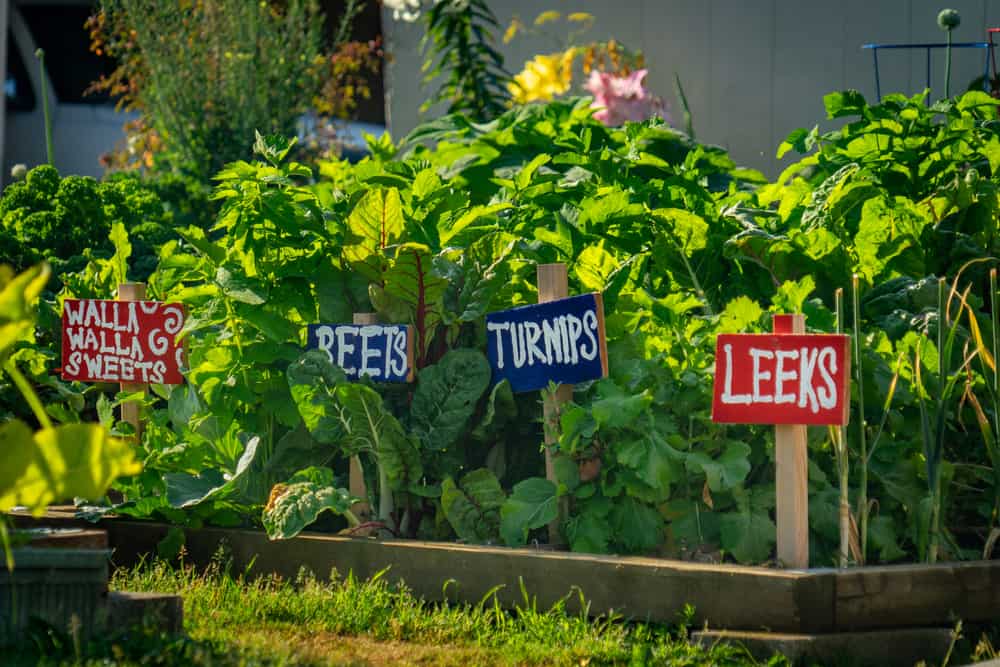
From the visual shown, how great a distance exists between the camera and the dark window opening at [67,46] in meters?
17.5

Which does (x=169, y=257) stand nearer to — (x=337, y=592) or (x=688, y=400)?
(x=337, y=592)

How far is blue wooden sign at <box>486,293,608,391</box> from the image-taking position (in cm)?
382

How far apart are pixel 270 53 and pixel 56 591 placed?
19.5ft

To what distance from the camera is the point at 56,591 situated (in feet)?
10.3

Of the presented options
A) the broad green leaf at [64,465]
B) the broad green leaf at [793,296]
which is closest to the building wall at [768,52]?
the broad green leaf at [793,296]

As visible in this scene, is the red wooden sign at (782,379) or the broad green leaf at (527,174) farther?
the broad green leaf at (527,174)

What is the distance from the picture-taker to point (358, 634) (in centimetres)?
342

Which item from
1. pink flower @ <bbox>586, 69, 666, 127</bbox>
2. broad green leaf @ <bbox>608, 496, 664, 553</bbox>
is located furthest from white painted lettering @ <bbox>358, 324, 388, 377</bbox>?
pink flower @ <bbox>586, 69, 666, 127</bbox>

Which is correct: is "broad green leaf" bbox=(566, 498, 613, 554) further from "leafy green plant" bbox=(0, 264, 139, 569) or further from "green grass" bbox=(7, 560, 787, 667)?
"leafy green plant" bbox=(0, 264, 139, 569)

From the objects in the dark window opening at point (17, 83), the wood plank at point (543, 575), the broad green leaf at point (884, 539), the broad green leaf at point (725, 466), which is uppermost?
the dark window opening at point (17, 83)

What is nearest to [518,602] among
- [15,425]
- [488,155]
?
[15,425]

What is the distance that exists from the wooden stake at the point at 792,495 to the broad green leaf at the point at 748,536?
0.09m

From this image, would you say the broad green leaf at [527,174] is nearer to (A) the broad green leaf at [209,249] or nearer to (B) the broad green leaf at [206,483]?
(A) the broad green leaf at [209,249]

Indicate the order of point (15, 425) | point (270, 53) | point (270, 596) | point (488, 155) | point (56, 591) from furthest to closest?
point (270, 53)
point (488, 155)
point (270, 596)
point (56, 591)
point (15, 425)
